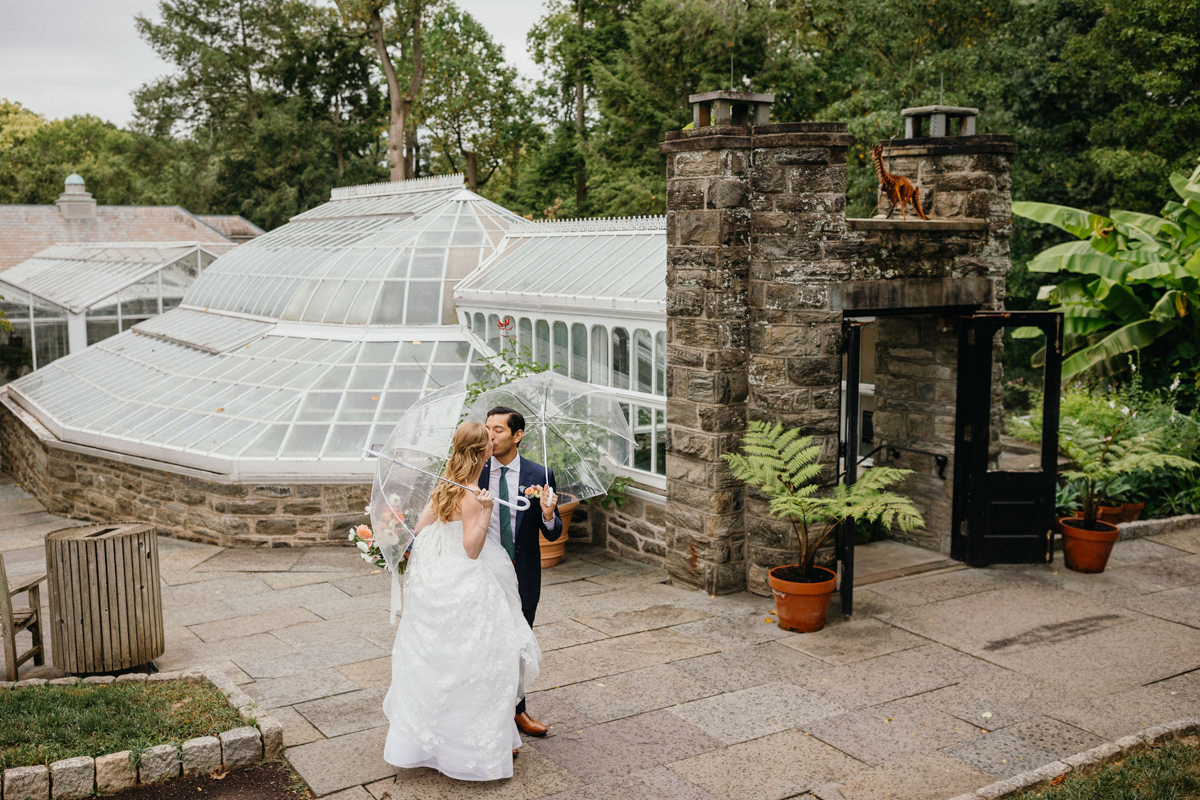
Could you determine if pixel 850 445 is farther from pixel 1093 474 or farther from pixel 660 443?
pixel 1093 474

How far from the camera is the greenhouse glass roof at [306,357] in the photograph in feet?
36.5

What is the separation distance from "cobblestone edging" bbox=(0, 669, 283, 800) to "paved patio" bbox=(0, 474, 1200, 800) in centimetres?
24

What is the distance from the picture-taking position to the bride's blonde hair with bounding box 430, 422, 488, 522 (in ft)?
16.1

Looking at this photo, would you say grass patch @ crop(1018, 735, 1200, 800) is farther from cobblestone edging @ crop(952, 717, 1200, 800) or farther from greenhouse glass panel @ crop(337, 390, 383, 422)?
greenhouse glass panel @ crop(337, 390, 383, 422)

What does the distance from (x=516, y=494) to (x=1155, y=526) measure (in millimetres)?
7808

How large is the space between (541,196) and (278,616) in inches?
993

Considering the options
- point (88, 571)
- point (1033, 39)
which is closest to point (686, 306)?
point (88, 571)

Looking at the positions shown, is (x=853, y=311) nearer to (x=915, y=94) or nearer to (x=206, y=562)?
(x=206, y=562)

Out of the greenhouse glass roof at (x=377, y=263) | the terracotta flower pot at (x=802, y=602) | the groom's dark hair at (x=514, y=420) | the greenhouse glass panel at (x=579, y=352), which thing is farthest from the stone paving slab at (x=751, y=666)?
the greenhouse glass roof at (x=377, y=263)

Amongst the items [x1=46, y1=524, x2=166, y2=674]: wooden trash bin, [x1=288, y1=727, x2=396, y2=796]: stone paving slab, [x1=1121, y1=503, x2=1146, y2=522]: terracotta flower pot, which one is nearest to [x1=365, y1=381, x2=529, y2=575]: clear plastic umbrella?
[x1=288, y1=727, x2=396, y2=796]: stone paving slab

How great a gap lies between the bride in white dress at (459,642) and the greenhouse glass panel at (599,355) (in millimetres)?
5214

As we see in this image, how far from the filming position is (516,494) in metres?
5.29

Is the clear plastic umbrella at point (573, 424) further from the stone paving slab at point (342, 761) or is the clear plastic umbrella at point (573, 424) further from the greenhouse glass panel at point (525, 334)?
the greenhouse glass panel at point (525, 334)

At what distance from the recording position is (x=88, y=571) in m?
6.44
